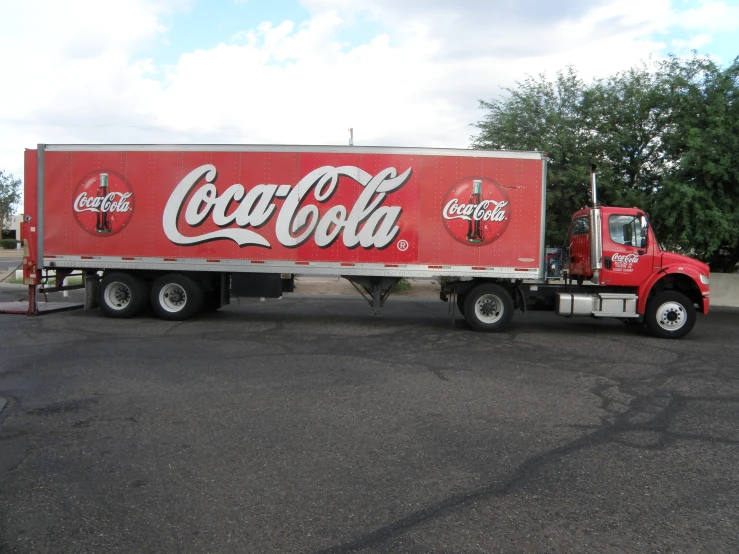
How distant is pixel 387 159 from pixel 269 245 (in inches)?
120

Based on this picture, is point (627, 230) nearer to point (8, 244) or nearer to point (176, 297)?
point (176, 297)

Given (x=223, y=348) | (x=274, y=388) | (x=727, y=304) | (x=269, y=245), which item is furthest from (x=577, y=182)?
(x=274, y=388)

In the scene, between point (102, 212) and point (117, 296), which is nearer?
point (102, 212)

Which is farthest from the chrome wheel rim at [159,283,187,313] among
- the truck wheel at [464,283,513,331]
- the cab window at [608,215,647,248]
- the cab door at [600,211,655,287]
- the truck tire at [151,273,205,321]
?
the cab window at [608,215,647,248]

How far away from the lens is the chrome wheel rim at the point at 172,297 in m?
13.8

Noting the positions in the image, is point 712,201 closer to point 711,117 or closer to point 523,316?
point 711,117

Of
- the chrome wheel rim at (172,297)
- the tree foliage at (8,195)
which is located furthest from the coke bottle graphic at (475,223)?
the tree foliage at (8,195)

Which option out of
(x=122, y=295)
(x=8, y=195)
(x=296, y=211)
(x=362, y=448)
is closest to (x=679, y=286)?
(x=296, y=211)

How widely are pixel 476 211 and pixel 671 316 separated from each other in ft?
14.5

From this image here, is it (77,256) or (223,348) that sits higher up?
(77,256)

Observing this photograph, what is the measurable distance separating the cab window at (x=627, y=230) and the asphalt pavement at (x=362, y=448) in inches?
104

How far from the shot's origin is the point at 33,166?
14.0m

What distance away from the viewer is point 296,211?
13.3m

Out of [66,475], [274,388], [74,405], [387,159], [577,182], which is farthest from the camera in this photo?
[577,182]
